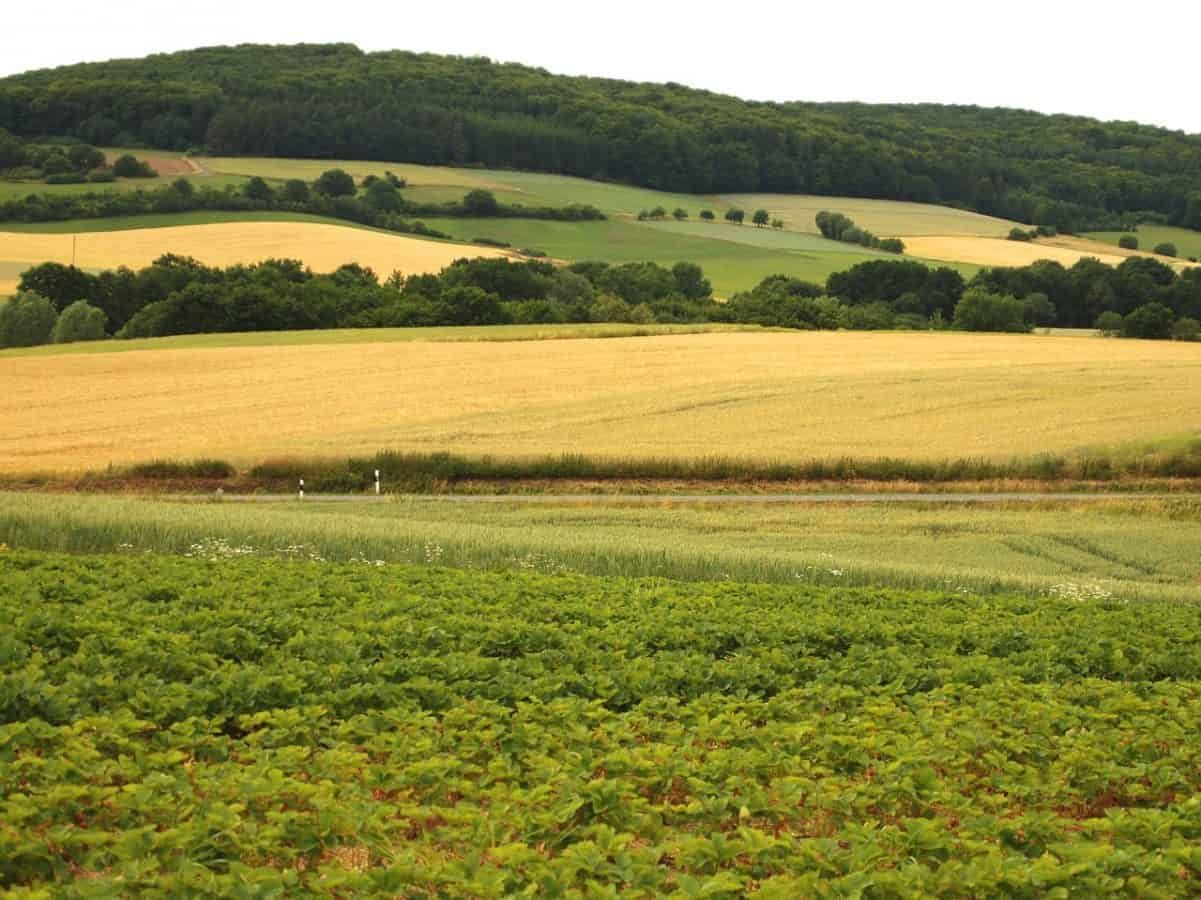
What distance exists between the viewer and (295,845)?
8141 mm

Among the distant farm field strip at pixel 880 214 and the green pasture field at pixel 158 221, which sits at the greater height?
the distant farm field strip at pixel 880 214

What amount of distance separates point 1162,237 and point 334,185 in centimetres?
7660

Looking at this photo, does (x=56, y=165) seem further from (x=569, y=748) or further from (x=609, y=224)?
(x=569, y=748)

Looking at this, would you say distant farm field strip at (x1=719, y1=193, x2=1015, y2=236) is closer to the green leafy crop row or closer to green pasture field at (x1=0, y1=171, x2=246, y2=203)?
green pasture field at (x1=0, y1=171, x2=246, y2=203)

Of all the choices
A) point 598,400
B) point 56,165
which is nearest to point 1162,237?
point 598,400

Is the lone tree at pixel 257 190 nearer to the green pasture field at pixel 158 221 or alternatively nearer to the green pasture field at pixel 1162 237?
the green pasture field at pixel 158 221

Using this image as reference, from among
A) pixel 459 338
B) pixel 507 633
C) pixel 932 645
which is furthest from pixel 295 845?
pixel 459 338

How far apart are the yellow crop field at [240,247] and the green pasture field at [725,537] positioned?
65627 mm

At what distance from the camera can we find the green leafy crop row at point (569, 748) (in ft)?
25.9

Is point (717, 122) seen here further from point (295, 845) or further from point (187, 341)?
point (295, 845)

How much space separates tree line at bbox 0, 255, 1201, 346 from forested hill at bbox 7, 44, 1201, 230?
3840cm

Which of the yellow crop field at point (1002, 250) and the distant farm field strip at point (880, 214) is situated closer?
the yellow crop field at point (1002, 250)

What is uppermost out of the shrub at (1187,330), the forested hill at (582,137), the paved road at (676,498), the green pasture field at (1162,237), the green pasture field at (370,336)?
the forested hill at (582,137)

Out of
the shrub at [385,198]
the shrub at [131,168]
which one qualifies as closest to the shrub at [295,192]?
the shrub at [385,198]
